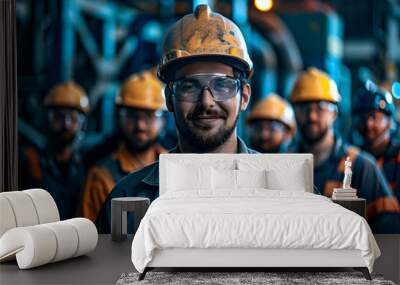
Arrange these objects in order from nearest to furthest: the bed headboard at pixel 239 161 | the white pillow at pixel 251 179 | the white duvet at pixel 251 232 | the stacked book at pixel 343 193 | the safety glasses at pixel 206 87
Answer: the white duvet at pixel 251 232 → the white pillow at pixel 251 179 → the stacked book at pixel 343 193 → the bed headboard at pixel 239 161 → the safety glasses at pixel 206 87

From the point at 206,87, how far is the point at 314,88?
126cm

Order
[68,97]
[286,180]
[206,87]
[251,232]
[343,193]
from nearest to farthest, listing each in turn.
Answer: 1. [251,232]
2. [286,180]
3. [343,193]
4. [206,87]
5. [68,97]

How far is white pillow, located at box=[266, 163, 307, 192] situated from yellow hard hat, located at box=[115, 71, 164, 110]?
172 cm

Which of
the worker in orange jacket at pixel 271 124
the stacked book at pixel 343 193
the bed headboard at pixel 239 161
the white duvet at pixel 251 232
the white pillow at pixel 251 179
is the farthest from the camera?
the worker in orange jacket at pixel 271 124

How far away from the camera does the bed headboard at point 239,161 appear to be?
6.66m

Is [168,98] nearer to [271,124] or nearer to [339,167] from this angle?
[271,124]

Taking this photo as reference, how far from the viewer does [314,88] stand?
23.4 feet

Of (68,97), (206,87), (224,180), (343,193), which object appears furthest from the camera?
(68,97)

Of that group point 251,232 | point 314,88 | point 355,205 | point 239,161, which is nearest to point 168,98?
point 239,161

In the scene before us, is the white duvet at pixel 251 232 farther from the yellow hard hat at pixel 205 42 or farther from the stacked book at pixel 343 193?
the yellow hard hat at pixel 205 42

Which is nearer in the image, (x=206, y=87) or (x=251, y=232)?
(x=251, y=232)

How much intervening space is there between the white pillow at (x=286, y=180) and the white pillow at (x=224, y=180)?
1.27 feet

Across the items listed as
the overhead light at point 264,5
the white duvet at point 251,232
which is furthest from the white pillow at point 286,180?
the overhead light at point 264,5

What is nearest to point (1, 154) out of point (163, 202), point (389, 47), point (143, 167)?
point (143, 167)
